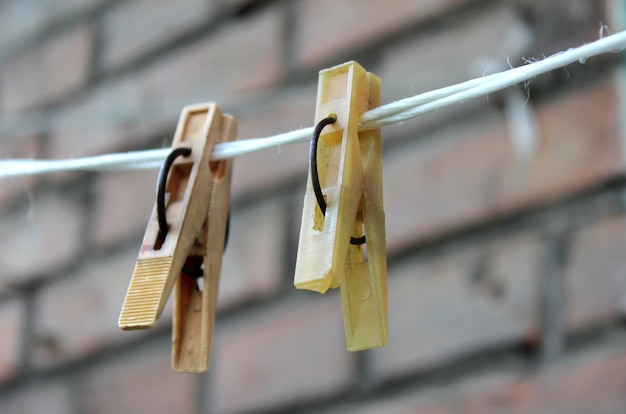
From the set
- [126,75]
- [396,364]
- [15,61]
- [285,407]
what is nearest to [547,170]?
[396,364]

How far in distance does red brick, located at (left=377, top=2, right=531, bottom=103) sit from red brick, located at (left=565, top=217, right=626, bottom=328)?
184 mm

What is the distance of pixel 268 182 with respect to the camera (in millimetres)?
910

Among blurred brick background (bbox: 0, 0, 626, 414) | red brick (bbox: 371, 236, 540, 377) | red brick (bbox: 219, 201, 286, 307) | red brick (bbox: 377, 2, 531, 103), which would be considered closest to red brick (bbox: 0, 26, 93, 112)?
blurred brick background (bbox: 0, 0, 626, 414)

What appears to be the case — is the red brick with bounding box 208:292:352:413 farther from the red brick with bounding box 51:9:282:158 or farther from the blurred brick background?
the red brick with bounding box 51:9:282:158

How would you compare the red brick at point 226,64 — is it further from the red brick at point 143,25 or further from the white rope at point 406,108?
the white rope at point 406,108

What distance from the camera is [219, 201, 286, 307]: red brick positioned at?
0.88 metres

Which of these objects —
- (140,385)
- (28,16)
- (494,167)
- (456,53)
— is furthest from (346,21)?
(28,16)

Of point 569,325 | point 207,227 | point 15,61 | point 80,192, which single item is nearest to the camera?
point 207,227

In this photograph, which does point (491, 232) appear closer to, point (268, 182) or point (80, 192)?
point (268, 182)

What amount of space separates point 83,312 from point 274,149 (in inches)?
13.7

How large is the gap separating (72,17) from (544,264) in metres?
0.82

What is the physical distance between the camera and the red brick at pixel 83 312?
98 cm

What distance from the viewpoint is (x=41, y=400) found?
1.02 m

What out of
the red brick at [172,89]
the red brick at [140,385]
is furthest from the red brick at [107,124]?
the red brick at [140,385]
